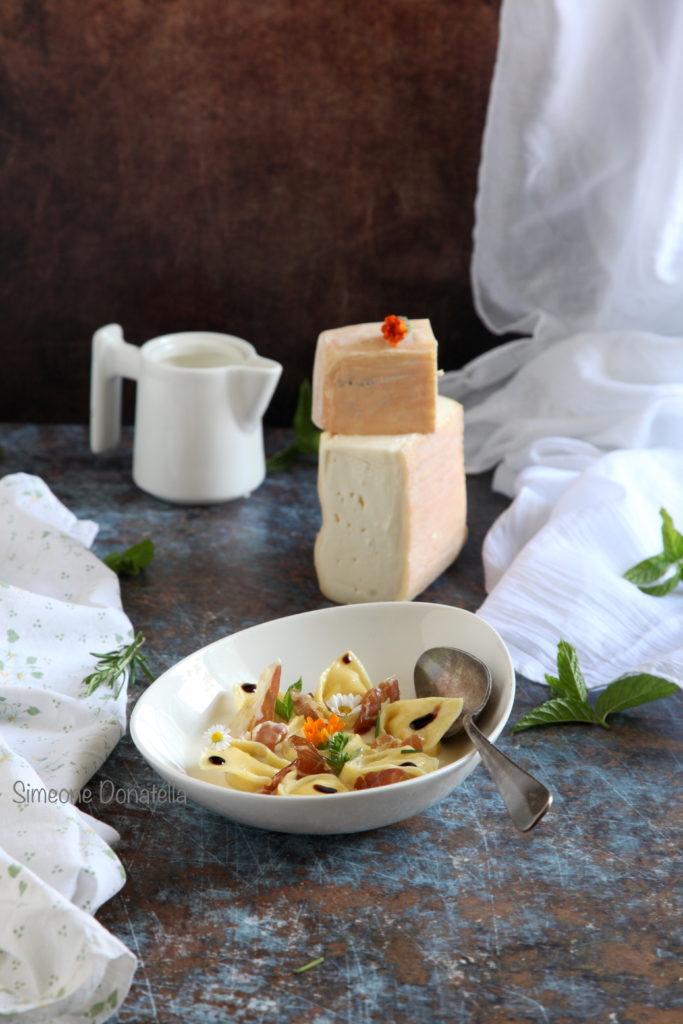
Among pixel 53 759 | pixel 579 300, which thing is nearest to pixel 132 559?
pixel 53 759

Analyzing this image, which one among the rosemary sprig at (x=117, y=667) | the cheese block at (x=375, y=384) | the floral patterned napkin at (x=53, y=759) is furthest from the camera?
the cheese block at (x=375, y=384)

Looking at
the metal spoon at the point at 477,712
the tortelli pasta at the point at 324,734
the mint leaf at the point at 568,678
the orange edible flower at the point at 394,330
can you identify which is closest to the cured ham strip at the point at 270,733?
the tortelli pasta at the point at 324,734

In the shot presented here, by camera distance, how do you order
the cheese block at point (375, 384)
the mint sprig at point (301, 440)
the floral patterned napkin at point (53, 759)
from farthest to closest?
the mint sprig at point (301, 440), the cheese block at point (375, 384), the floral patterned napkin at point (53, 759)

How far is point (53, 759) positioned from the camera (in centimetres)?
69

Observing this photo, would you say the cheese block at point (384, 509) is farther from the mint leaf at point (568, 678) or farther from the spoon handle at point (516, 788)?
the spoon handle at point (516, 788)

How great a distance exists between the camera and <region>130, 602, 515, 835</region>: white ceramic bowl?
61cm

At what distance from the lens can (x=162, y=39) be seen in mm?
1124

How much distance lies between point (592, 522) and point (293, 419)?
476 millimetres

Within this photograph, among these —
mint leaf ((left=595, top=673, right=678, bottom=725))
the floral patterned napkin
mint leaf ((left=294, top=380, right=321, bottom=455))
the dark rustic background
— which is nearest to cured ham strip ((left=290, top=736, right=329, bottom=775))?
the floral patterned napkin

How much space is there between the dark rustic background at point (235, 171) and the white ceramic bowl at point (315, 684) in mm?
556

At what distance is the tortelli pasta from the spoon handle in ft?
0.12

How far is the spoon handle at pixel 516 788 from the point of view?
1.90 ft

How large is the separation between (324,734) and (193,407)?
17.8 inches

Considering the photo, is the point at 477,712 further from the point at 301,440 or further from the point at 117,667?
the point at 301,440
